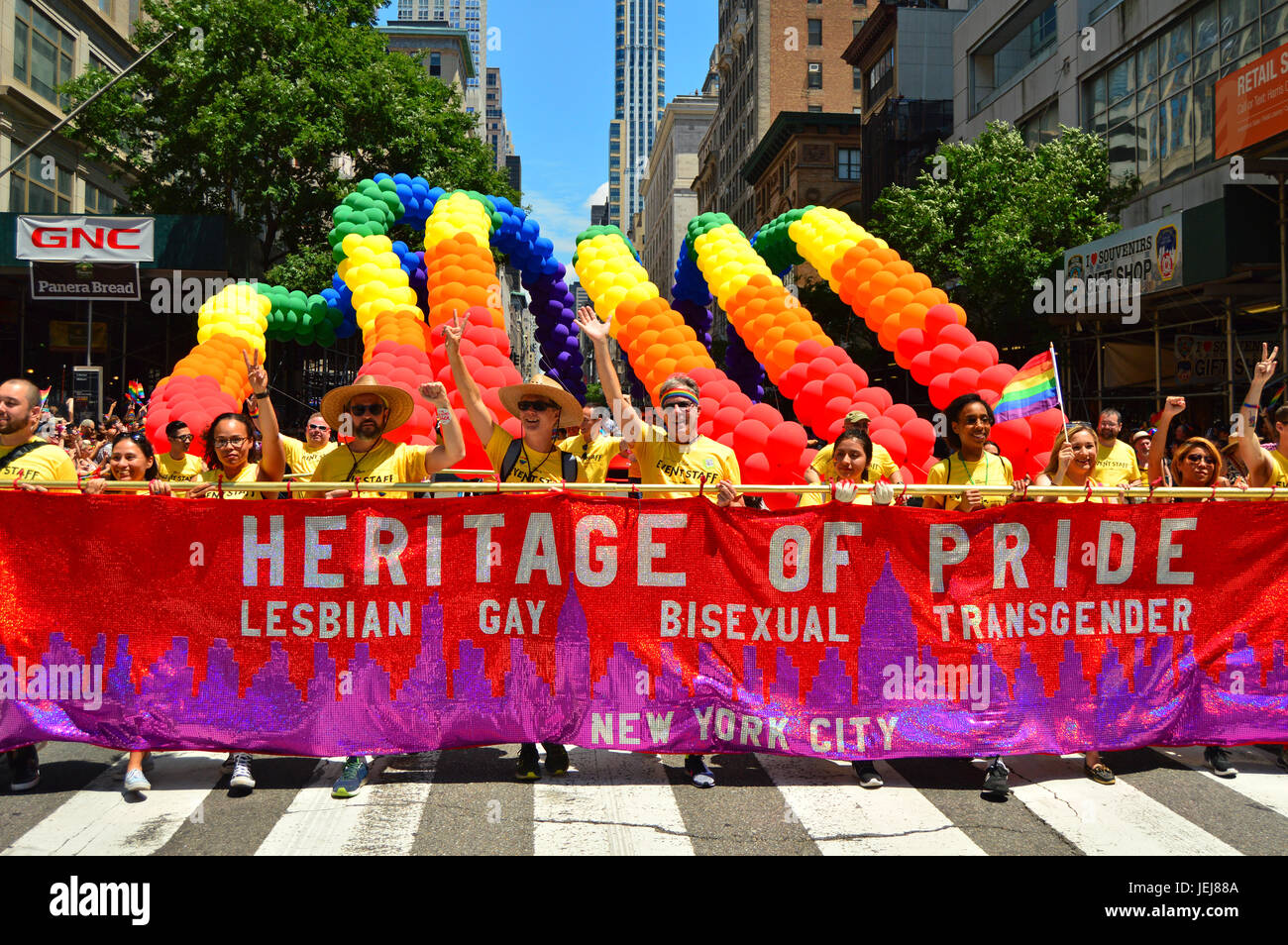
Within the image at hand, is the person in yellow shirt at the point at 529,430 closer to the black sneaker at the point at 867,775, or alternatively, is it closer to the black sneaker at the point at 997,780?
the black sneaker at the point at 867,775

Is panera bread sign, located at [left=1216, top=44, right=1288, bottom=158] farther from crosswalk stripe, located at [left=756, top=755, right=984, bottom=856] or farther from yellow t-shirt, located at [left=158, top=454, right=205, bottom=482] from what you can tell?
yellow t-shirt, located at [left=158, top=454, right=205, bottom=482]

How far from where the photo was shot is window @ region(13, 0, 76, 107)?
29.0m

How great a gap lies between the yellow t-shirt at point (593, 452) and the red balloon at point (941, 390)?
6.70 m

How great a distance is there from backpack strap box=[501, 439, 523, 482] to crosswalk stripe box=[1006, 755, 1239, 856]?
3241 millimetres

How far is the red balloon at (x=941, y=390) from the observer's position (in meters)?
11.9

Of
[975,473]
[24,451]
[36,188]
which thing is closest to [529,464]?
[975,473]

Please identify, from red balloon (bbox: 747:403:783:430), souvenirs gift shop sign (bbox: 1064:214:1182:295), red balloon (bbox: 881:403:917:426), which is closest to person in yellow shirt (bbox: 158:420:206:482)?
red balloon (bbox: 747:403:783:430)

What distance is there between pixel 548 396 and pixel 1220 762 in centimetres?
427

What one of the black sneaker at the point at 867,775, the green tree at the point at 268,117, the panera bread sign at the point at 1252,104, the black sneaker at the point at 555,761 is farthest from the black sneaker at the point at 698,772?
the green tree at the point at 268,117

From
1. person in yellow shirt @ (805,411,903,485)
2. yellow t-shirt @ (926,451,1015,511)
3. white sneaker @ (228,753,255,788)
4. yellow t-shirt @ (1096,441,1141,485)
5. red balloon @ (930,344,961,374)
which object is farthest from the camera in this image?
red balloon @ (930,344,961,374)

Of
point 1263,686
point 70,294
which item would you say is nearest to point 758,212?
point 70,294

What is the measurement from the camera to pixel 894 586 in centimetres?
547

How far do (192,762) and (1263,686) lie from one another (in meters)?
6.01
